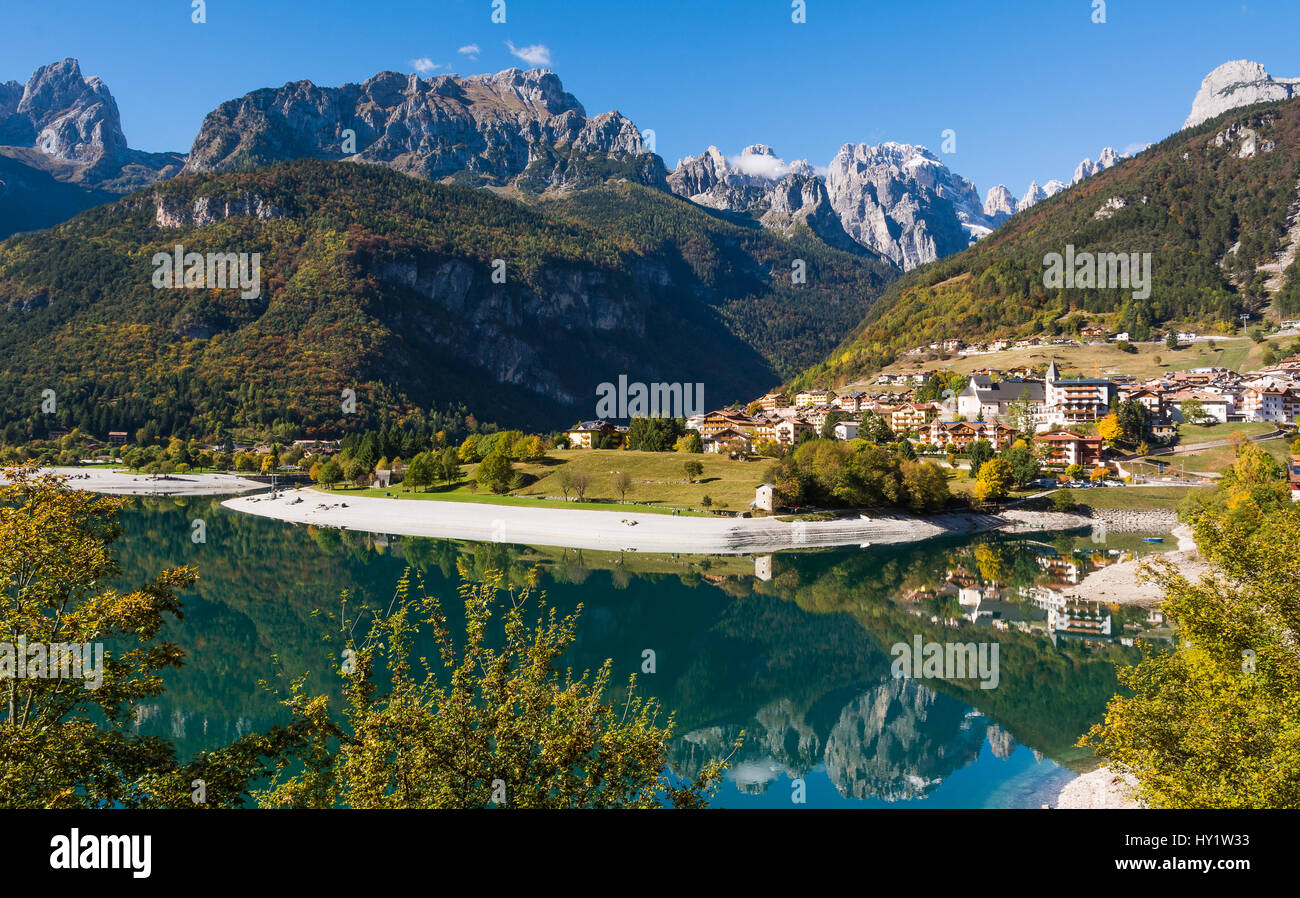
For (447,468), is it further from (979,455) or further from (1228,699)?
(1228,699)

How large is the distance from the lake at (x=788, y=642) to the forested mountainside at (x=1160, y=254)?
94773 millimetres

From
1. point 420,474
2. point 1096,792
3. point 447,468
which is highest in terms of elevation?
point 447,468

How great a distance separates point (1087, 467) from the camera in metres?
82.6

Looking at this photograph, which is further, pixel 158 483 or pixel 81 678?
pixel 158 483

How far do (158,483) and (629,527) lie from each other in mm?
76875

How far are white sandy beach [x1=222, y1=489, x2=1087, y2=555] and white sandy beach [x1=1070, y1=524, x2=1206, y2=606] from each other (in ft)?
61.7

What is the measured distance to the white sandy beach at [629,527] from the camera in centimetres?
6250

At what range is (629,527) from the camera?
65375mm

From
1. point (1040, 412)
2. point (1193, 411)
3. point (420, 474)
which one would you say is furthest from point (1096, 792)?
point (1040, 412)

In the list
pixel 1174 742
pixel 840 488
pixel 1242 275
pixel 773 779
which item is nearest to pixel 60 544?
pixel 1174 742

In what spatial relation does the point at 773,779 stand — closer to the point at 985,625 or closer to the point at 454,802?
the point at 454,802

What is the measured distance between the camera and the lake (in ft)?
81.6

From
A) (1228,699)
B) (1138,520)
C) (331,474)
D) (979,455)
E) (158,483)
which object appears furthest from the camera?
(158,483)
